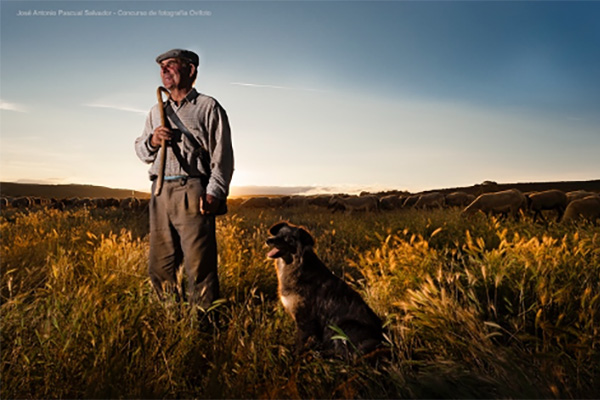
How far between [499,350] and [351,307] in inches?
37.5

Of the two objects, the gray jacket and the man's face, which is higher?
the man's face

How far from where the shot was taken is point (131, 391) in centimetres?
260

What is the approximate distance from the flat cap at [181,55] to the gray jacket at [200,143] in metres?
0.29

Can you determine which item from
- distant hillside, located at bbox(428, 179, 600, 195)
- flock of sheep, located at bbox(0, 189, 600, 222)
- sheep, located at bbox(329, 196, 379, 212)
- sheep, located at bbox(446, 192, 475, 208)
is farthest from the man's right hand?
distant hillside, located at bbox(428, 179, 600, 195)

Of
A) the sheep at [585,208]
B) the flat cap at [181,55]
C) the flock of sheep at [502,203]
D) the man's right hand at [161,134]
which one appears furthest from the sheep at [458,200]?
the man's right hand at [161,134]

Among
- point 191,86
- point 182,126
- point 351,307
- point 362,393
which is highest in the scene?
point 191,86

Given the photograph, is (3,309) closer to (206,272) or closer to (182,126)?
(206,272)

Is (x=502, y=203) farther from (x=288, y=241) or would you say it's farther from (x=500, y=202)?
(x=288, y=241)

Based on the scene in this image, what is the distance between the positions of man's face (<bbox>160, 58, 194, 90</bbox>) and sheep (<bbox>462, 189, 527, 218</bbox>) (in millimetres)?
16856

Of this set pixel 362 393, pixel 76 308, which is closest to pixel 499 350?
pixel 362 393

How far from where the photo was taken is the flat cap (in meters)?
3.91

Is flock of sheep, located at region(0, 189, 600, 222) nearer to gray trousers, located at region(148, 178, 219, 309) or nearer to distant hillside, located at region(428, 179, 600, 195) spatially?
gray trousers, located at region(148, 178, 219, 309)

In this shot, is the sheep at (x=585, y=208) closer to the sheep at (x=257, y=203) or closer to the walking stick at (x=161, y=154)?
the walking stick at (x=161, y=154)

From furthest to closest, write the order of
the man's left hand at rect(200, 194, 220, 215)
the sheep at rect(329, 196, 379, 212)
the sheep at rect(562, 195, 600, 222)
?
the sheep at rect(329, 196, 379, 212), the sheep at rect(562, 195, 600, 222), the man's left hand at rect(200, 194, 220, 215)
